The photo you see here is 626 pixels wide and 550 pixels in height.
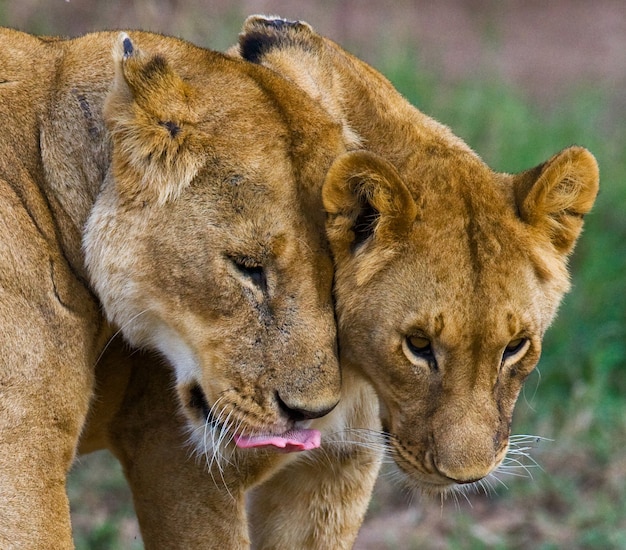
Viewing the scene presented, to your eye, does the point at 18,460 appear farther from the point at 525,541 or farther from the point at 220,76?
the point at 525,541

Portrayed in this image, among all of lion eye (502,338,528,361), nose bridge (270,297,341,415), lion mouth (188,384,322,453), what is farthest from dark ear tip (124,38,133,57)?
lion eye (502,338,528,361)

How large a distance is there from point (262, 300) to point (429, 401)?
1.28 feet

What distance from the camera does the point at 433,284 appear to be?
97.2 inches

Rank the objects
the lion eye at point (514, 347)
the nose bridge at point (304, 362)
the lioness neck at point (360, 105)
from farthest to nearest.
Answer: the lioness neck at point (360, 105) → the lion eye at point (514, 347) → the nose bridge at point (304, 362)

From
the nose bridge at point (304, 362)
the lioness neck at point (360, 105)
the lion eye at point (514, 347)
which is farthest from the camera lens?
the lioness neck at point (360, 105)

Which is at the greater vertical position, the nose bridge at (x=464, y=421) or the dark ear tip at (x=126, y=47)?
the dark ear tip at (x=126, y=47)

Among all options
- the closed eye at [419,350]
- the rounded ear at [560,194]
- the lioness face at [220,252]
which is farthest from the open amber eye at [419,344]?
the rounded ear at [560,194]

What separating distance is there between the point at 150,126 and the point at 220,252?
0.28m

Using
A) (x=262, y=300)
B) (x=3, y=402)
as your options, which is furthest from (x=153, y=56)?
(x=3, y=402)

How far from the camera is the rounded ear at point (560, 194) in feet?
8.57

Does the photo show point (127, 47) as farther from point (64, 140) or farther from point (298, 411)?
point (298, 411)

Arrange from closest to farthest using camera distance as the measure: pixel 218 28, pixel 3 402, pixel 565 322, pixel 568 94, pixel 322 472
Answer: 1. pixel 3 402
2. pixel 322 472
3. pixel 565 322
4. pixel 218 28
5. pixel 568 94

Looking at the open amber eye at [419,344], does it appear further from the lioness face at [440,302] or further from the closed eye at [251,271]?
the closed eye at [251,271]

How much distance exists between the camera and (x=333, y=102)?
2830 mm
